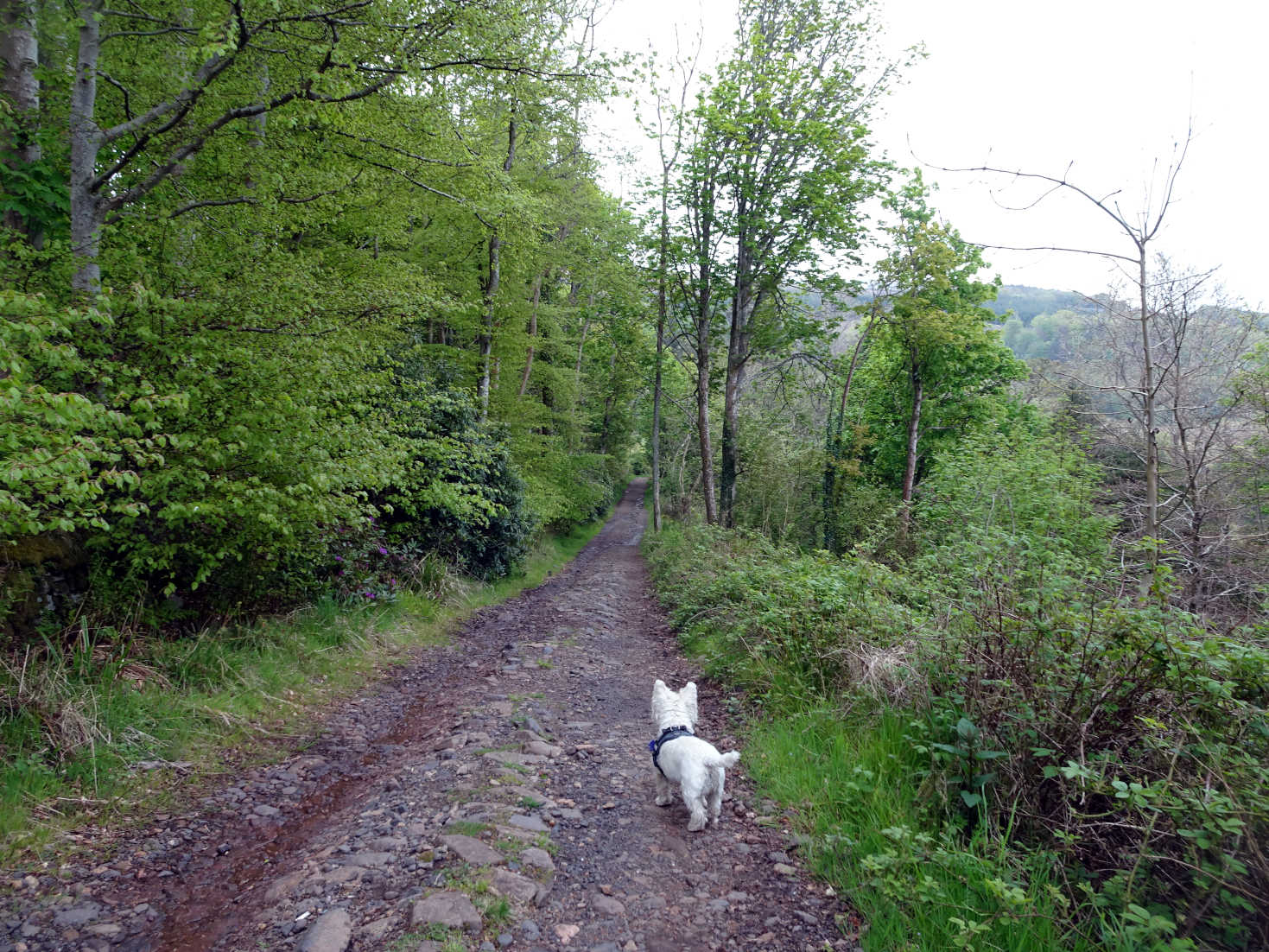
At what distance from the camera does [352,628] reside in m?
8.05

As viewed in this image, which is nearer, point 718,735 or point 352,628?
point 718,735

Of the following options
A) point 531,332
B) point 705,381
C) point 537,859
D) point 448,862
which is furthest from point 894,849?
point 531,332

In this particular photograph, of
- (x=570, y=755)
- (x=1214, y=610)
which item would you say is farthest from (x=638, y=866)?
(x=1214, y=610)

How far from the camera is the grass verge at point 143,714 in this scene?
3.89 m

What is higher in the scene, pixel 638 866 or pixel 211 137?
pixel 211 137

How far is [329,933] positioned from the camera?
2998 mm

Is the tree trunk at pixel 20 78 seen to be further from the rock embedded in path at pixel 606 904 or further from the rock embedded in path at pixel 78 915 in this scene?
the rock embedded in path at pixel 606 904

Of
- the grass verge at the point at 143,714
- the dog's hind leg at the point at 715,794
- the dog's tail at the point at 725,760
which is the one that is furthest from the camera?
the dog's hind leg at the point at 715,794

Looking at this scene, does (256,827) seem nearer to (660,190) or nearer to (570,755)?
(570,755)

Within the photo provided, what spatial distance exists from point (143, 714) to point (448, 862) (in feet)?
9.82

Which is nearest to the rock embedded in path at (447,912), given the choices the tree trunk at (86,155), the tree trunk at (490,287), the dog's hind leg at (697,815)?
the dog's hind leg at (697,815)

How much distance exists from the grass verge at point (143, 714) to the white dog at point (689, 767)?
3.34 metres

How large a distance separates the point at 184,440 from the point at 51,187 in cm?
360

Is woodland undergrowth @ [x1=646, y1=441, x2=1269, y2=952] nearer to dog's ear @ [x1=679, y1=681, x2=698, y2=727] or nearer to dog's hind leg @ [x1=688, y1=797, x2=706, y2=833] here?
dog's hind leg @ [x1=688, y1=797, x2=706, y2=833]
